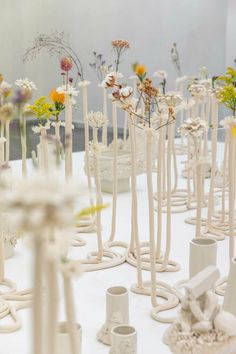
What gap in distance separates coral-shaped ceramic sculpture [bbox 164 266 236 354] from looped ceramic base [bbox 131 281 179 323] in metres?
0.56

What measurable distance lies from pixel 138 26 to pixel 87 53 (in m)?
0.65

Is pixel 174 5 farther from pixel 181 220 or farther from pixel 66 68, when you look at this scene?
pixel 66 68

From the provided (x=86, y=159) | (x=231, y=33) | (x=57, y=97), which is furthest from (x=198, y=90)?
(x=231, y=33)

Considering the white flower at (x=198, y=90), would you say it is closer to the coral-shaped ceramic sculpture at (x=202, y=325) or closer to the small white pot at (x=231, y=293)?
the small white pot at (x=231, y=293)

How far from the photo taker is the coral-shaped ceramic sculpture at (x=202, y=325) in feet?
3.84

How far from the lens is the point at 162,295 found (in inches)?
76.3

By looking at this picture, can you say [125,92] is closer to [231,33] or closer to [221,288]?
[221,288]

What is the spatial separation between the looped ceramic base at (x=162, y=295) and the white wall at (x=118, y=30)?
2949 mm

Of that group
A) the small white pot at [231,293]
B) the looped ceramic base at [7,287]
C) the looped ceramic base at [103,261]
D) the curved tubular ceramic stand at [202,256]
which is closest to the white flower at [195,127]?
the curved tubular ceramic stand at [202,256]

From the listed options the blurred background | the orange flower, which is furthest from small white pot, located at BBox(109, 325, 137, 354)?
the blurred background

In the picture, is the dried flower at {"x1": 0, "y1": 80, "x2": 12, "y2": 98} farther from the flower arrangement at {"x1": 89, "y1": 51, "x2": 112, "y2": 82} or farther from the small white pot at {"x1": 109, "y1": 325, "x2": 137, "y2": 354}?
the flower arrangement at {"x1": 89, "y1": 51, "x2": 112, "y2": 82}

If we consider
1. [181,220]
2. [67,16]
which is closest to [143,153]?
[181,220]

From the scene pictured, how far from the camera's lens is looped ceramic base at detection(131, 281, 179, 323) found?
1.78 meters

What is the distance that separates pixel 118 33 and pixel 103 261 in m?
3.21
